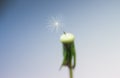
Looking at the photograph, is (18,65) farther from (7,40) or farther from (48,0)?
(48,0)

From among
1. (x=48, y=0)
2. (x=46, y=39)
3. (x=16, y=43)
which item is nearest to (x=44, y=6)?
(x=48, y=0)

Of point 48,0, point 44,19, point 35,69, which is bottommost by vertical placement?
point 35,69

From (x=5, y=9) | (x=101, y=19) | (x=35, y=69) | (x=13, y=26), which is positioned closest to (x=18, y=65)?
(x=35, y=69)

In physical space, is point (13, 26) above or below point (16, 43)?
above

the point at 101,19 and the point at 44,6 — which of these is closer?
the point at 101,19

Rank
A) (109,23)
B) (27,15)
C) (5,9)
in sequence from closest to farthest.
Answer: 1. (109,23)
2. (27,15)
3. (5,9)

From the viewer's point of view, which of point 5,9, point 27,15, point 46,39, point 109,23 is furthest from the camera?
Answer: point 5,9
